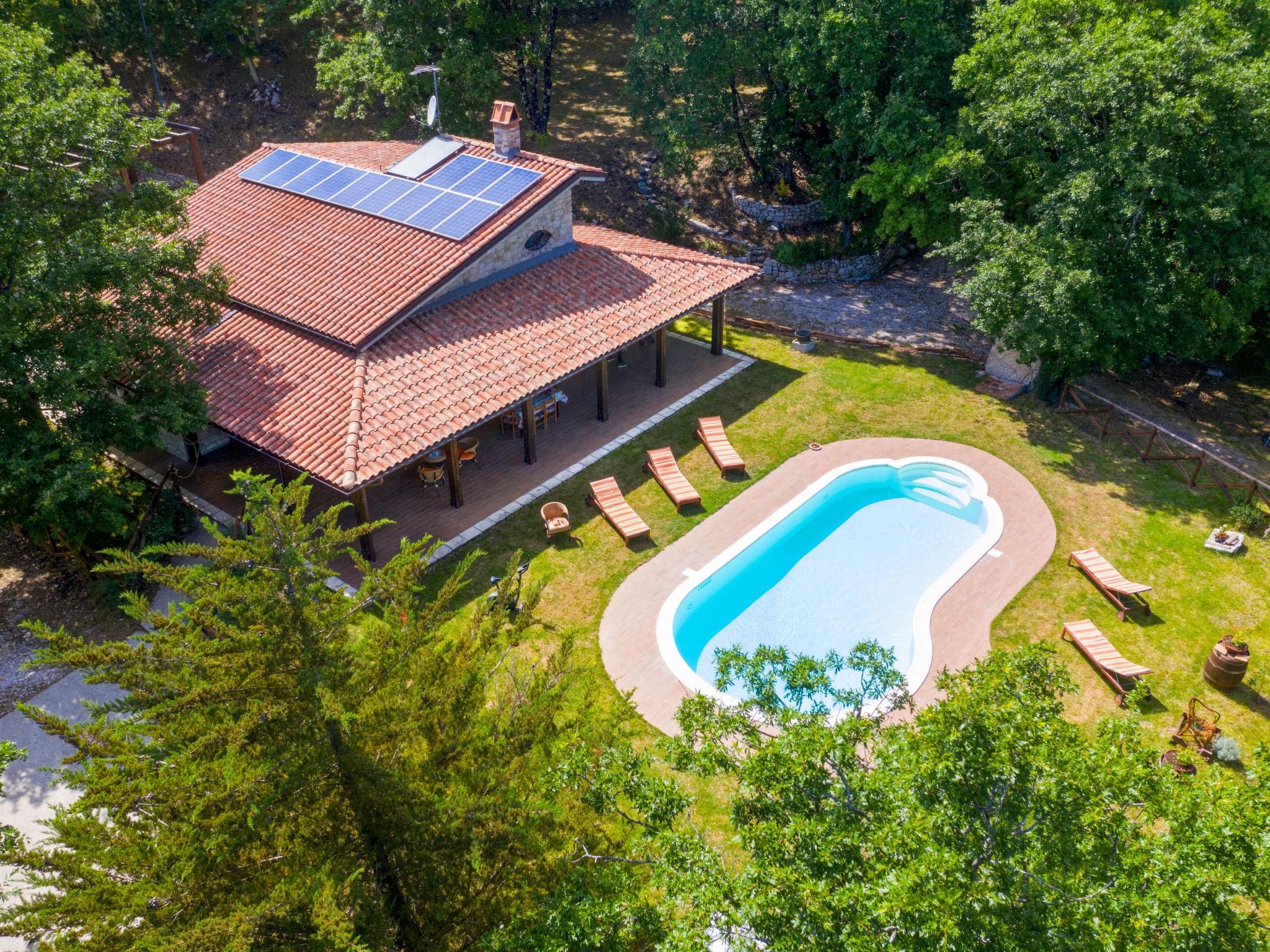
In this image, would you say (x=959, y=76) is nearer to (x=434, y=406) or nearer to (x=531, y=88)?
(x=434, y=406)

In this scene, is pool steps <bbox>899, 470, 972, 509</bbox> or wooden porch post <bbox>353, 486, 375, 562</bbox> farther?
pool steps <bbox>899, 470, 972, 509</bbox>

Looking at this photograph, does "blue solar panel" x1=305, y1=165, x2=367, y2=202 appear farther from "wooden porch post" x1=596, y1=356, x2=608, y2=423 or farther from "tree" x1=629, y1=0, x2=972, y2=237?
"tree" x1=629, y1=0, x2=972, y2=237

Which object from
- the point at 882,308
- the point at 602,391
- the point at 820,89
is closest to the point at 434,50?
the point at 820,89

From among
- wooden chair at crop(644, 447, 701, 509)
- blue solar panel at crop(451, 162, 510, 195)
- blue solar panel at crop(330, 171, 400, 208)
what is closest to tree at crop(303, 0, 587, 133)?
blue solar panel at crop(330, 171, 400, 208)

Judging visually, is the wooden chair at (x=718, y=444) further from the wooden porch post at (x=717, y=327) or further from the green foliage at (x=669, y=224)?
the green foliage at (x=669, y=224)

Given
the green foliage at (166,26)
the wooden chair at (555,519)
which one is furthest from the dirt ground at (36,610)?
the green foliage at (166,26)

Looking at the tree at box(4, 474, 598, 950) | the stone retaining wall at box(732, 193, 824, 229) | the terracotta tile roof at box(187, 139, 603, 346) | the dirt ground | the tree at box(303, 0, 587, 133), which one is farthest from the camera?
the stone retaining wall at box(732, 193, 824, 229)

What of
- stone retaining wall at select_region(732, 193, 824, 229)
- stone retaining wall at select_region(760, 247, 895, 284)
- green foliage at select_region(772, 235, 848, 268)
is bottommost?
stone retaining wall at select_region(760, 247, 895, 284)
